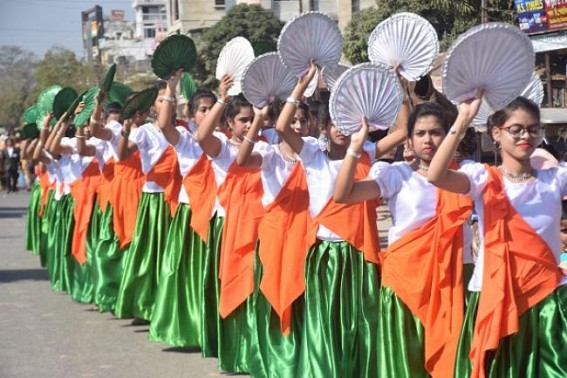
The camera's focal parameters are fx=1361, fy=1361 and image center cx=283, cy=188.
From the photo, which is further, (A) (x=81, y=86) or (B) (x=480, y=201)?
(A) (x=81, y=86)

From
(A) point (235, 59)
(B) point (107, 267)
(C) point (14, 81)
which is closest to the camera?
(A) point (235, 59)

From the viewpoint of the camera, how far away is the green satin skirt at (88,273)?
12.5 metres

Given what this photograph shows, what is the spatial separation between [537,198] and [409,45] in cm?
165

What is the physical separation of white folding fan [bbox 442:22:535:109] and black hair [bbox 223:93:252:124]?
9.81 ft

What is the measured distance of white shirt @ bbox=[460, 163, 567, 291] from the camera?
18.5 ft

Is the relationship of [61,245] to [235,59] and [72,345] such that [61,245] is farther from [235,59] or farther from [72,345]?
[235,59]

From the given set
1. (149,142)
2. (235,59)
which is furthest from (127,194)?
(235,59)

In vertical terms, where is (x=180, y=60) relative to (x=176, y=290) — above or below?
above

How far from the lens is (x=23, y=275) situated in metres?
15.4

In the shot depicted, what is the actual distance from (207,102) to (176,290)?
140cm

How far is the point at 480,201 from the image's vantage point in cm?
570

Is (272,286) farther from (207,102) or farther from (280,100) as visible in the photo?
(207,102)

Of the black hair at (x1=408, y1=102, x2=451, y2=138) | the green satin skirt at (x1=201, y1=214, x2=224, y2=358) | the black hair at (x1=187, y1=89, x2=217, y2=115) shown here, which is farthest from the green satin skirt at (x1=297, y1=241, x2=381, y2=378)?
the black hair at (x1=187, y1=89, x2=217, y2=115)

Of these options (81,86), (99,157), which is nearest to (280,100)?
(99,157)
